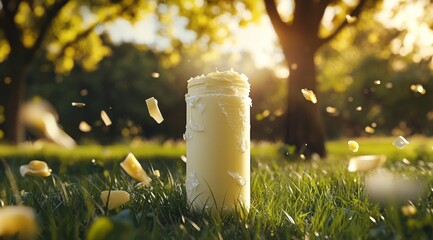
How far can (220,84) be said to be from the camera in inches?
121

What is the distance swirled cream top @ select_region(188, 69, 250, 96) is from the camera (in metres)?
3.08

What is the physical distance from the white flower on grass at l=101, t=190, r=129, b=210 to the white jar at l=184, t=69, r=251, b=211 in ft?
1.51

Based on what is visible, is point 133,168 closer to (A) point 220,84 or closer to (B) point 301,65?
(A) point 220,84

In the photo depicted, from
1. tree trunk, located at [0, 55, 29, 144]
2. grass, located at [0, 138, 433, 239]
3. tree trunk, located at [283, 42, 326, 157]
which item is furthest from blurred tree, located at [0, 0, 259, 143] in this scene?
grass, located at [0, 138, 433, 239]

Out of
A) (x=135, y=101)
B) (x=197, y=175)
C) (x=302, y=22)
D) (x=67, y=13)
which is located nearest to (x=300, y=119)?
(x=302, y=22)

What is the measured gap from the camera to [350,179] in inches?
163

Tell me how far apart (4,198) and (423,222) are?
2776 mm

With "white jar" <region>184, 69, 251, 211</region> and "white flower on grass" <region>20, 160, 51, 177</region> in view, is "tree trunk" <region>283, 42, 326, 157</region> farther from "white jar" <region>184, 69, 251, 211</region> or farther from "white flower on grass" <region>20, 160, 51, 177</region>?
"white flower on grass" <region>20, 160, 51, 177</region>

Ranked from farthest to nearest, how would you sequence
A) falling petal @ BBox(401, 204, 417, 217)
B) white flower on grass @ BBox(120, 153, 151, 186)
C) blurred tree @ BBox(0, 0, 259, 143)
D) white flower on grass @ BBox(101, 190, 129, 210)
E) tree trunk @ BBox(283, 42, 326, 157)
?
blurred tree @ BBox(0, 0, 259, 143), tree trunk @ BBox(283, 42, 326, 157), white flower on grass @ BBox(120, 153, 151, 186), white flower on grass @ BBox(101, 190, 129, 210), falling petal @ BBox(401, 204, 417, 217)

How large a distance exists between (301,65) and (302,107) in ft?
2.75

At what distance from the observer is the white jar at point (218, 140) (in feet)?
10.1

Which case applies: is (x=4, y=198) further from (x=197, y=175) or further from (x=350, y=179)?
(x=350, y=179)

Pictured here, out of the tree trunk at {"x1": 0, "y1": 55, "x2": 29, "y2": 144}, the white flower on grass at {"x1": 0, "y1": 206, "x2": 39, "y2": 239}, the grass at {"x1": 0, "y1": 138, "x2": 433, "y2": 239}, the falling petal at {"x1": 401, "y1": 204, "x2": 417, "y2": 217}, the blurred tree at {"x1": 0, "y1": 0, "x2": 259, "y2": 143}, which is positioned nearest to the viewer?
the white flower on grass at {"x1": 0, "y1": 206, "x2": 39, "y2": 239}

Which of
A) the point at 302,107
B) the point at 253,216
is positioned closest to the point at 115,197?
the point at 253,216
